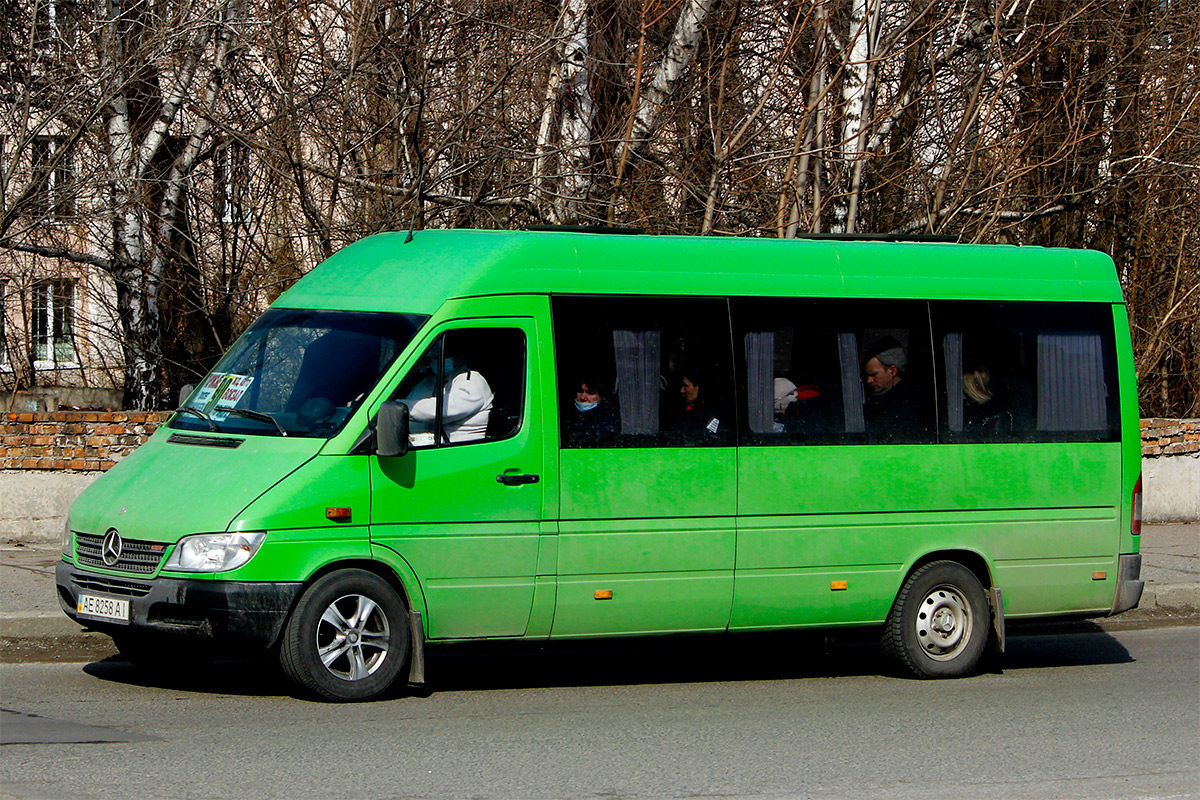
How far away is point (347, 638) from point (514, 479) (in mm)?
1191

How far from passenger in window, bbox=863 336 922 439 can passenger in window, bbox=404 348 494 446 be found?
7.98ft

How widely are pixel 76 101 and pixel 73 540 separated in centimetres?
643

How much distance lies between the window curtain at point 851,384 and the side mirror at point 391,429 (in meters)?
2.81

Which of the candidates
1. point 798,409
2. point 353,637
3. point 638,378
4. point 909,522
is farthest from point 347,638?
point 909,522

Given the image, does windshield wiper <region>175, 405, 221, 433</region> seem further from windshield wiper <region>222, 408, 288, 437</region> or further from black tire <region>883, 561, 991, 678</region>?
black tire <region>883, 561, 991, 678</region>

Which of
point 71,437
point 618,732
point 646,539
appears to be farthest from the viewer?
point 71,437

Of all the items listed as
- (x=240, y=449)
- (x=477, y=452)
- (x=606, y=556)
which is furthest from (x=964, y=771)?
(x=240, y=449)

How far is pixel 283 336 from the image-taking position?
28.4 ft

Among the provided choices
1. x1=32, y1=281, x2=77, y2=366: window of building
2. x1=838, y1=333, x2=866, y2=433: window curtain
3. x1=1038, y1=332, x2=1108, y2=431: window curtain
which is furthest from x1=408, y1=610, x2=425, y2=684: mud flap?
x1=32, y1=281, x2=77, y2=366: window of building

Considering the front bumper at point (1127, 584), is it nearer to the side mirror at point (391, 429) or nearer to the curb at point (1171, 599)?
the curb at point (1171, 599)

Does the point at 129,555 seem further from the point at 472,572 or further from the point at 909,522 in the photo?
the point at 909,522

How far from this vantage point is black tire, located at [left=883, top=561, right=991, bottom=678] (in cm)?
953

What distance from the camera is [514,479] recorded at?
8.34 m

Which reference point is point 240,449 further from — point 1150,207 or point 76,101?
point 1150,207
